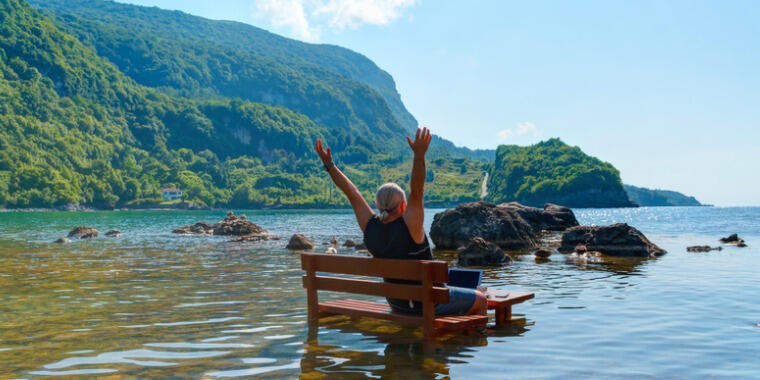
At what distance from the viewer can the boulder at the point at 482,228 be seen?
1404 inches

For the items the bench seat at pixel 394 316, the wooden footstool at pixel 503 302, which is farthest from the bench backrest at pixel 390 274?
the wooden footstool at pixel 503 302

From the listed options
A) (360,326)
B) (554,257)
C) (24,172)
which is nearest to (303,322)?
(360,326)

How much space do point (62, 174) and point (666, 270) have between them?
20337cm

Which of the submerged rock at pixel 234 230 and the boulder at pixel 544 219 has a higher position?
the boulder at pixel 544 219

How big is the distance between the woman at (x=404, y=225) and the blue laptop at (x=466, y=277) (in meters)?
0.51

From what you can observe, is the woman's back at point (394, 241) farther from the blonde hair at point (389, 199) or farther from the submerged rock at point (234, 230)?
the submerged rock at point (234, 230)

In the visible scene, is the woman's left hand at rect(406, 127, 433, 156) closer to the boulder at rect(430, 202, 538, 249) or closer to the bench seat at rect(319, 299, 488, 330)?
the bench seat at rect(319, 299, 488, 330)

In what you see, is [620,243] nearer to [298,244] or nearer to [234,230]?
[298,244]

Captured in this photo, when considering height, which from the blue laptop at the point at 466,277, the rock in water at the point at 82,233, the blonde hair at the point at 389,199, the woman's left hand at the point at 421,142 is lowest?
the rock in water at the point at 82,233

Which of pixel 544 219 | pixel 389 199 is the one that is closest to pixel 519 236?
pixel 544 219

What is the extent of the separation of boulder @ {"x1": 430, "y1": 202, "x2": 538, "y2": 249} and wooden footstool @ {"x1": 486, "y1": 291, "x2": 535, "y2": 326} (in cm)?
2357

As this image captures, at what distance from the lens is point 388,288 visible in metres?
10.1

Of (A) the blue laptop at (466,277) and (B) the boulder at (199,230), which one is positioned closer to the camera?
(A) the blue laptop at (466,277)

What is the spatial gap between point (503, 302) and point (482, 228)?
81.7 ft
